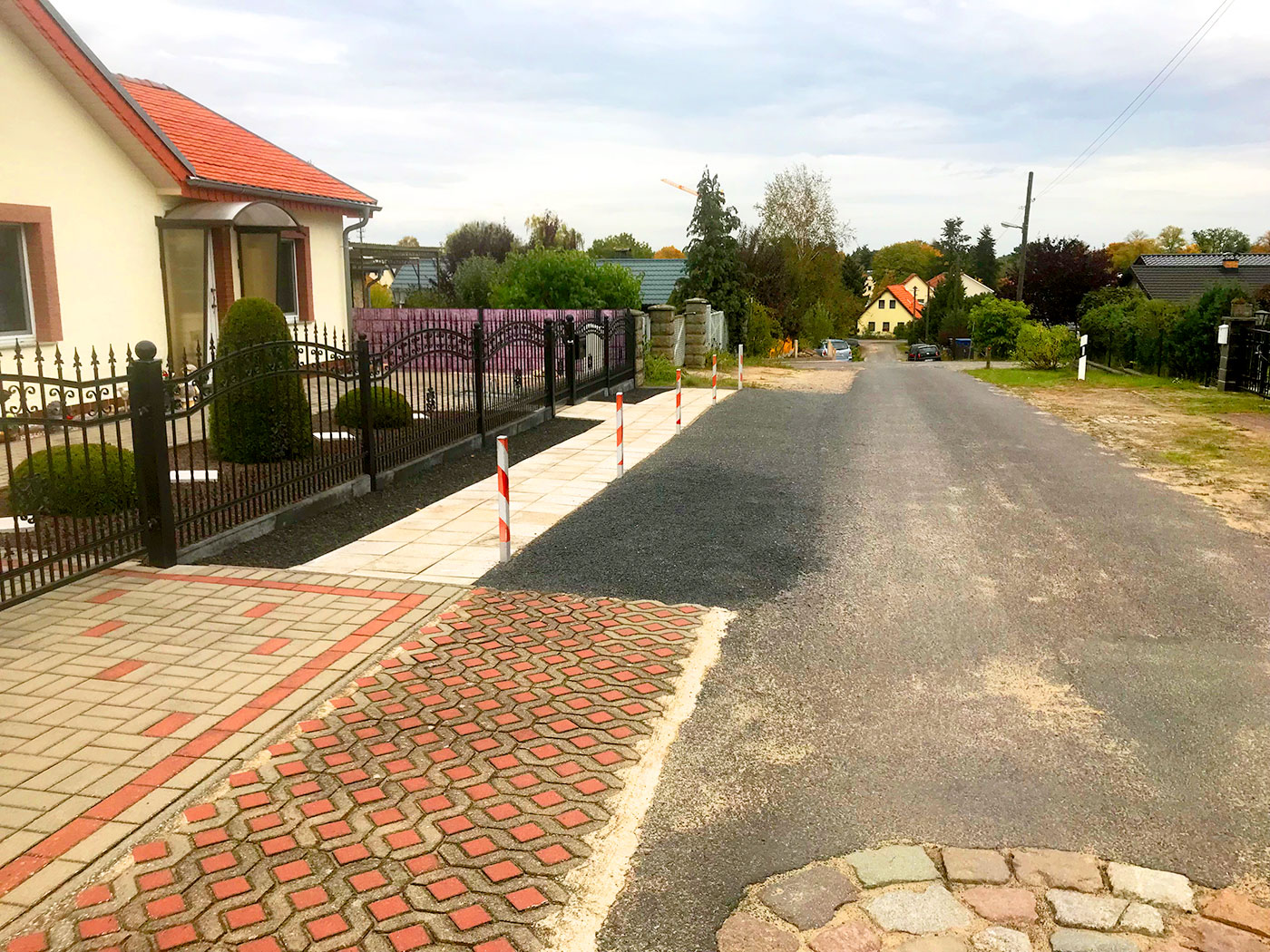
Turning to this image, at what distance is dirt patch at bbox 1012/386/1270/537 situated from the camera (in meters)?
10.6

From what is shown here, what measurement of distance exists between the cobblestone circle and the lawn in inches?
270

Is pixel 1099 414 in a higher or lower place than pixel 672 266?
lower

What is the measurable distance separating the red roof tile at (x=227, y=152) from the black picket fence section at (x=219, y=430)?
12.4 ft

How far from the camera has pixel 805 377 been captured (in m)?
27.3

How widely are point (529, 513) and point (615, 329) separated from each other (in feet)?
38.7

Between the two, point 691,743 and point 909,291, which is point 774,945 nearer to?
point 691,743

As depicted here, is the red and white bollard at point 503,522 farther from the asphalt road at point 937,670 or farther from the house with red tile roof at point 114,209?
the house with red tile roof at point 114,209

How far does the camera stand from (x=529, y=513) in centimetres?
950

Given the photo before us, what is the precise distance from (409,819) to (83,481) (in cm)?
520

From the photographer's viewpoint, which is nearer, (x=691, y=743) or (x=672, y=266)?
(x=691, y=743)

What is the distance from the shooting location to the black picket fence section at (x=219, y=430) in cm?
688

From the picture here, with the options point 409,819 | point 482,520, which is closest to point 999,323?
point 482,520

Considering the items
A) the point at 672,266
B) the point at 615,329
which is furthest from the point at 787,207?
the point at 615,329

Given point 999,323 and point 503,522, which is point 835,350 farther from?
point 503,522
